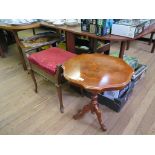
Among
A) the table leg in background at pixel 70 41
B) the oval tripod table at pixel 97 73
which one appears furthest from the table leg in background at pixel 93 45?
the oval tripod table at pixel 97 73

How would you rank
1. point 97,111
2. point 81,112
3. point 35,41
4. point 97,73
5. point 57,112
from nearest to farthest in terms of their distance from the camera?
point 97,73, point 97,111, point 81,112, point 57,112, point 35,41

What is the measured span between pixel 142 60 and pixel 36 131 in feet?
6.44

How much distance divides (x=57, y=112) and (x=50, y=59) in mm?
539

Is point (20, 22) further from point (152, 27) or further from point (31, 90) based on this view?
point (152, 27)

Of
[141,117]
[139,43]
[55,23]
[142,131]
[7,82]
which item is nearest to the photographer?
[142,131]

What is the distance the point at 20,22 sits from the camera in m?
1.82

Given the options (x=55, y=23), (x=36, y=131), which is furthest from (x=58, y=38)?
(x=36, y=131)

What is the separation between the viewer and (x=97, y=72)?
1036mm

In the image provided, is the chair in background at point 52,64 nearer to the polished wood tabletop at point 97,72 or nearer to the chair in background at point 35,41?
the polished wood tabletop at point 97,72

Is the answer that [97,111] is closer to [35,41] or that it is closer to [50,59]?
[50,59]

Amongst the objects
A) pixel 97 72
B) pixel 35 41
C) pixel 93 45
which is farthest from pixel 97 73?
pixel 35 41

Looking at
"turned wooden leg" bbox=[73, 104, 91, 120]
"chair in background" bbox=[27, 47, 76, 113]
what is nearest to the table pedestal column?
"turned wooden leg" bbox=[73, 104, 91, 120]

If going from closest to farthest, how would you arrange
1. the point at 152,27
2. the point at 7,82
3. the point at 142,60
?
the point at 152,27
the point at 7,82
the point at 142,60

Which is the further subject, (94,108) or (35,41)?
(35,41)
